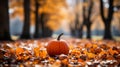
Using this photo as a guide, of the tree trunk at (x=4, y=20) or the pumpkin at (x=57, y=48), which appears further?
the tree trunk at (x=4, y=20)

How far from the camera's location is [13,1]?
1057 inches

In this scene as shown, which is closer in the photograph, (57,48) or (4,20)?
(57,48)

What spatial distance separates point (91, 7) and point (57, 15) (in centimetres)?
666

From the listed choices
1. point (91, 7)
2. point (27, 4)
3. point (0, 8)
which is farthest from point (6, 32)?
point (91, 7)

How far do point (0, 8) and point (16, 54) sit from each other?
29.6 feet

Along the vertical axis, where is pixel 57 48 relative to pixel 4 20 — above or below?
above

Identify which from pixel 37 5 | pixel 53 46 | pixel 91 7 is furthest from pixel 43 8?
pixel 53 46

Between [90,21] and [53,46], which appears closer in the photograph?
[53,46]

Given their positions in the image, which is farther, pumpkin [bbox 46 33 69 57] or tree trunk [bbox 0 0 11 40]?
tree trunk [bbox 0 0 11 40]

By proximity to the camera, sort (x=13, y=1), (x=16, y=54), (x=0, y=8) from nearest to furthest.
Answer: (x=16, y=54)
(x=0, y=8)
(x=13, y=1)

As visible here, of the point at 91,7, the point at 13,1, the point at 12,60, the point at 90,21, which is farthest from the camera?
the point at 90,21

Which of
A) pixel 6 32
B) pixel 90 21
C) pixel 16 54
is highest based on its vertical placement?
pixel 16 54

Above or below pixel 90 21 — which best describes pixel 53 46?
above

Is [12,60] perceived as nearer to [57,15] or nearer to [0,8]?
[0,8]
